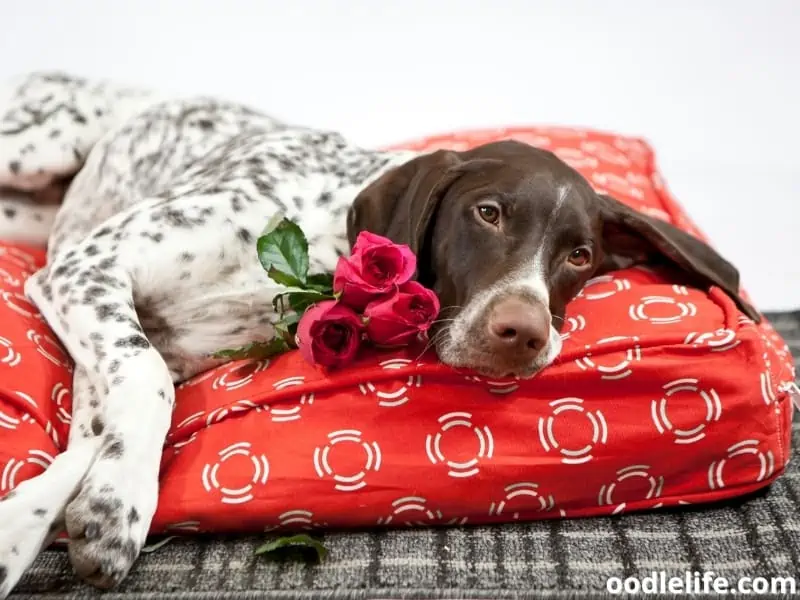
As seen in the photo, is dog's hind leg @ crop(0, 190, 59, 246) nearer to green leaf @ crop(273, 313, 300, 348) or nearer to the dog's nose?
green leaf @ crop(273, 313, 300, 348)

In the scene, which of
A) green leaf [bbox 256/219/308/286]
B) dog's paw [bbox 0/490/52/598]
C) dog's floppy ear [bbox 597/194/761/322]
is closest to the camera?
dog's paw [bbox 0/490/52/598]

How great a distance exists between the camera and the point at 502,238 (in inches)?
75.7

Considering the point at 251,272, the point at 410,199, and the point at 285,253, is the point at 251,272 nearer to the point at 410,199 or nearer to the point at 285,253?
the point at 285,253

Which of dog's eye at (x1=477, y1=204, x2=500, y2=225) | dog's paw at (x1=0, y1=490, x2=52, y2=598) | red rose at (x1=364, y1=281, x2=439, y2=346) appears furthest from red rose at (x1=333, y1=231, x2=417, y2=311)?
dog's paw at (x1=0, y1=490, x2=52, y2=598)

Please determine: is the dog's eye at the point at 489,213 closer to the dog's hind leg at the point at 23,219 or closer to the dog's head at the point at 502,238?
the dog's head at the point at 502,238

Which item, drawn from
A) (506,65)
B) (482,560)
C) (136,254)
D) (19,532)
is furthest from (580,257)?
(506,65)

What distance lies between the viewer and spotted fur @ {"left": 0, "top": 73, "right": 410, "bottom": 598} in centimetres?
161

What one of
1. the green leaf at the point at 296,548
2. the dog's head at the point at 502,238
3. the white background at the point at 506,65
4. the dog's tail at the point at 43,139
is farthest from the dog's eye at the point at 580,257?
the white background at the point at 506,65

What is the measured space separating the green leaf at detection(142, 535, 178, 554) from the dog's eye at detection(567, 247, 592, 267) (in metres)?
1.14

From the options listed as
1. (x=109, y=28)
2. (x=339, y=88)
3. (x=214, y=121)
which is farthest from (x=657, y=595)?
(x=109, y=28)

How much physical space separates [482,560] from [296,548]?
1.29 ft

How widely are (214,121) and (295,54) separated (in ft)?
4.25

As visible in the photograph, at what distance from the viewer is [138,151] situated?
10.1ft

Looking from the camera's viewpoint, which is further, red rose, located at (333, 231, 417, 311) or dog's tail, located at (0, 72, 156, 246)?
dog's tail, located at (0, 72, 156, 246)
